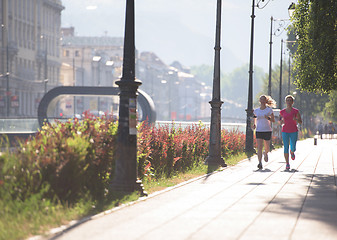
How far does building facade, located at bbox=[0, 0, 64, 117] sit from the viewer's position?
8607 centimetres

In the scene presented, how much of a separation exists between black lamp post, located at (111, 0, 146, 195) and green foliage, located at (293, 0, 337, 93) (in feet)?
19.4

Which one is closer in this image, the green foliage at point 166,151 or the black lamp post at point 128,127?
the black lamp post at point 128,127

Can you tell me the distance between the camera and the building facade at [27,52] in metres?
86.1

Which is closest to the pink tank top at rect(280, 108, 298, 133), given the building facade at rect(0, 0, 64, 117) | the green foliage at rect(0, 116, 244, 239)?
the green foliage at rect(0, 116, 244, 239)

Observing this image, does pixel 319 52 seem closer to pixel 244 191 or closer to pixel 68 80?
pixel 244 191

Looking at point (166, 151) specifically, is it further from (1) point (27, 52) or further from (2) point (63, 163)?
(1) point (27, 52)

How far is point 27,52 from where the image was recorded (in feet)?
324

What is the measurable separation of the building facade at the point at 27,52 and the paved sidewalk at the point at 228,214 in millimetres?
65331

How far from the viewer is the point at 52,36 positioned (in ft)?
376

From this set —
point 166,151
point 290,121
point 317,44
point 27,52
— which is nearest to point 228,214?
point 166,151

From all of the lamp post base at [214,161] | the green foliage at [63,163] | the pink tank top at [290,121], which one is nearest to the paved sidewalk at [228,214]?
the green foliage at [63,163]

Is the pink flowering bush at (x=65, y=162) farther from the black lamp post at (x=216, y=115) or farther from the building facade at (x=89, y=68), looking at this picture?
the building facade at (x=89, y=68)

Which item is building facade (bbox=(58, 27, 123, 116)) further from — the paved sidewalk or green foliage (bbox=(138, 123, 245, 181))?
the paved sidewalk

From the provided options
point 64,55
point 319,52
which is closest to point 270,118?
point 319,52
